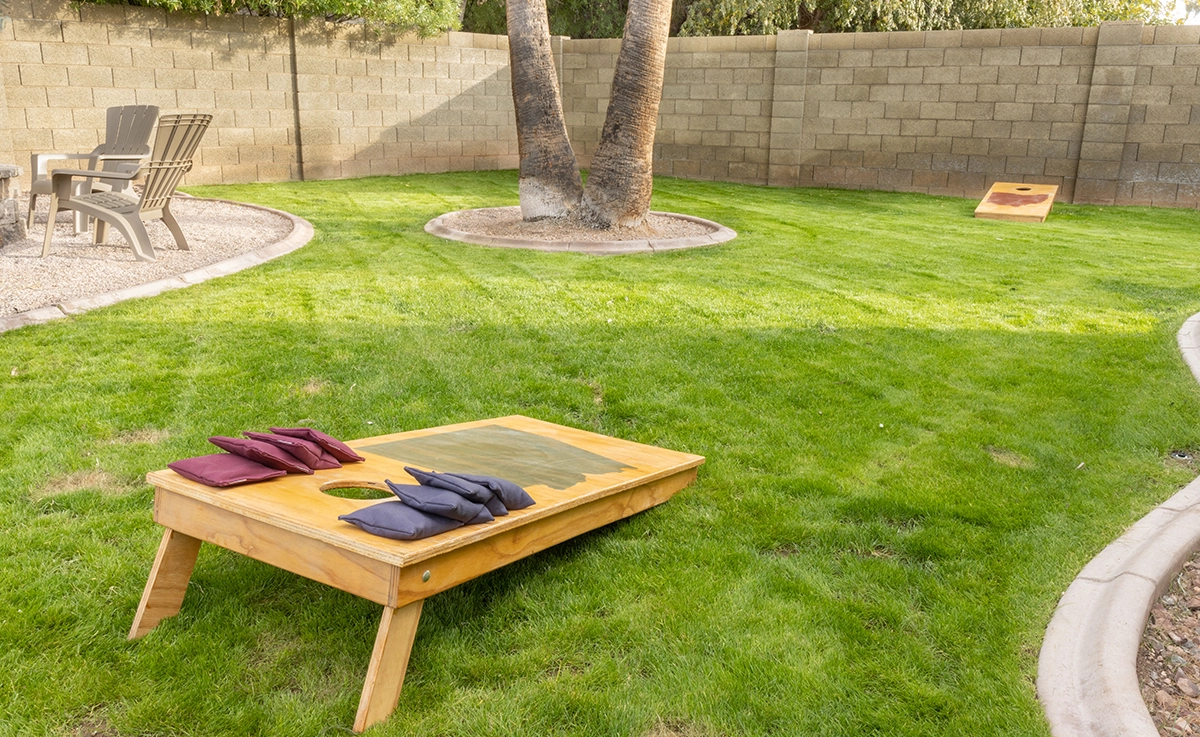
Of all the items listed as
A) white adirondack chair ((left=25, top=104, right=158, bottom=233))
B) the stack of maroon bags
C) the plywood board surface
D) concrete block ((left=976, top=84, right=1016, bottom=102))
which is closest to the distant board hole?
the plywood board surface

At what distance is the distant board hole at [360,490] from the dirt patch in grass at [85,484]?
0.82 meters

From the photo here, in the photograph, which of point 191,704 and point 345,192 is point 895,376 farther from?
point 345,192

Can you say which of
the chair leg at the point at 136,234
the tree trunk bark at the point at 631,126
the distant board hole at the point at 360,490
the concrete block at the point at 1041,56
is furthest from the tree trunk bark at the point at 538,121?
the concrete block at the point at 1041,56

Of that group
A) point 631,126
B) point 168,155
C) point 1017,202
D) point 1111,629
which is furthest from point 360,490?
point 1017,202

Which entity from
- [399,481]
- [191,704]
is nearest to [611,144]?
[399,481]

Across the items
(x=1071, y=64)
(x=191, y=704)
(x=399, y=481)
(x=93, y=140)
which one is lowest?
(x=191, y=704)

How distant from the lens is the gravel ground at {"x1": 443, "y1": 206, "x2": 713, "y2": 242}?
9188 mm

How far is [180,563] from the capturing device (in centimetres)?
268

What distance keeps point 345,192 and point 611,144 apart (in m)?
5.13

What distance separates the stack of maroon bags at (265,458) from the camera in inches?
105

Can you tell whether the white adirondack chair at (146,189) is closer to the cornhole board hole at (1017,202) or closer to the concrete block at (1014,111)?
the cornhole board hole at (1017,202)

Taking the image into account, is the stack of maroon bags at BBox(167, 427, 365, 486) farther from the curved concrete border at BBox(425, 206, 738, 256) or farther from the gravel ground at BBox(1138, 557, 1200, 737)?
the curved concrete border at BBox(425, 206, 738, 256)

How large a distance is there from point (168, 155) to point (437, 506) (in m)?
6.53

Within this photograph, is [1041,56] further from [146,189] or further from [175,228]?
[146,189]
